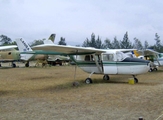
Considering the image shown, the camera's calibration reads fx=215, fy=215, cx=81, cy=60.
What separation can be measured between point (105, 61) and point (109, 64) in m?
0.29

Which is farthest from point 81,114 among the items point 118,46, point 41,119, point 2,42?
point 2,42

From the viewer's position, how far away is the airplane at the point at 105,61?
37.1ft

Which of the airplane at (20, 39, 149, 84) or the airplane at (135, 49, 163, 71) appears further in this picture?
the airplane at (135, 49, 163, 71)

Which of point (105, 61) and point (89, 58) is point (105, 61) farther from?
point (89, 58)

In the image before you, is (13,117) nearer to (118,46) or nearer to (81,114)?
(81,114)

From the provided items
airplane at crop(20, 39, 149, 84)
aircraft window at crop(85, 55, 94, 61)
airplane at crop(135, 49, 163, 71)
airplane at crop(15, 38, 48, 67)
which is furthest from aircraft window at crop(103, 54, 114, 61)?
airplane at crop(15, 38, 48, 67)

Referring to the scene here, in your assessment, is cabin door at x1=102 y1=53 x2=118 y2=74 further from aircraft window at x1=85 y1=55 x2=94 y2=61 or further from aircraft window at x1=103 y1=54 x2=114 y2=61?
aircraft window at x1=85 y1=55 x2=94 y2=61

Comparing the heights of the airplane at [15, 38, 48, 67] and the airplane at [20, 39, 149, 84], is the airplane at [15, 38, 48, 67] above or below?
above

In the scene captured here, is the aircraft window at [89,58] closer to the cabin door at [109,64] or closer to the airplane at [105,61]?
the airplane at [105,61]

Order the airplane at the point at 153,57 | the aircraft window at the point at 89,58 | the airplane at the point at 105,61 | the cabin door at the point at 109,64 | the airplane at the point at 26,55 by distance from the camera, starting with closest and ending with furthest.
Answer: the airplane at the point at 105,61 < the cabin door at the point at 109,64 < the aircraft window at the point at 89,58 < the airplane at the point at 153,57 < the airplane at the point at 26,55

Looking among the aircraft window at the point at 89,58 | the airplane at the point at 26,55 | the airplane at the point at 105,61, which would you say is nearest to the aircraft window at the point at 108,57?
the airplane at the point at 105,61

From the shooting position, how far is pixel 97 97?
24.7ft

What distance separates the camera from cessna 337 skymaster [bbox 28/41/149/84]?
11312 millimetres

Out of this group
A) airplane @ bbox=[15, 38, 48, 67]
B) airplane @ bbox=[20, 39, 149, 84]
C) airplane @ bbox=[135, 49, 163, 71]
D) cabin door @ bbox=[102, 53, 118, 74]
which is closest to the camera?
airplane @ bbox=[20, 39, 149, 84]
